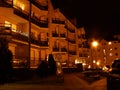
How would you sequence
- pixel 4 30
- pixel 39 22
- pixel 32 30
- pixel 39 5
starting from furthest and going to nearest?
pixel 39 5 → pixel 39 22 → pixel 32 30 → pixel 4 30

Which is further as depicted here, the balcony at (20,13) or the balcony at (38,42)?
the balcony at (38,42)

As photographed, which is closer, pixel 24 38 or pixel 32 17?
pixel 24 38

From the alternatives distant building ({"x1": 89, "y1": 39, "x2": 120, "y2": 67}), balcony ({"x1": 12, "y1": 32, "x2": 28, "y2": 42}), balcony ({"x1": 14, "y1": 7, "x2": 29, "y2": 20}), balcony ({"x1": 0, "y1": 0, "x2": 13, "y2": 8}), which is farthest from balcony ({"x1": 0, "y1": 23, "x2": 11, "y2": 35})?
distant building ({"x1": 89, "y1": 39, "x2": 120, "y2": 67})

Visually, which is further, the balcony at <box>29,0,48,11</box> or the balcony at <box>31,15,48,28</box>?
the balcony at <box>29,0,48,11</box>

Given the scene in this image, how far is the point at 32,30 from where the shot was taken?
200 ft

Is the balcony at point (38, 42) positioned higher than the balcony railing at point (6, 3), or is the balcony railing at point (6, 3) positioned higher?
the balcony railing at point (6, 3)

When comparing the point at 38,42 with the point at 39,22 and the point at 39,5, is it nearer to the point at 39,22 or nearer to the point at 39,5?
the point at 39,22

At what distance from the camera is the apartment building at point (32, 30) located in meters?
43.4

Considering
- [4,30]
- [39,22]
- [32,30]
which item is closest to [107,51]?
[39,22]

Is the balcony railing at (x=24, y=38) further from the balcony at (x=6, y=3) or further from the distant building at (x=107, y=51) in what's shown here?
the distant building at (x=107, y=51)

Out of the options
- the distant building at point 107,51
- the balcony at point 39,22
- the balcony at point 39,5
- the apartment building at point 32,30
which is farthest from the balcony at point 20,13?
the distant building at point 107,51

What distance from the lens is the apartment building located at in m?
43.4

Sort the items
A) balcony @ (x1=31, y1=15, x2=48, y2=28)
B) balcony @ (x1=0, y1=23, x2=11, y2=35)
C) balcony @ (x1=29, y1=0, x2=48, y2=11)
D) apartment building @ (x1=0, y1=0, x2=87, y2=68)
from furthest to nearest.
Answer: balcony @ (x1=29, y1=0, x2=48, y2=11) < balcony @ (x1=31, y1=15, x2=48, y2=28) < apartment building @ (x1=0, y1=0, x2=87, y2=68) < balcony @ (x1=0, y1=23, x2=11, y2=35)

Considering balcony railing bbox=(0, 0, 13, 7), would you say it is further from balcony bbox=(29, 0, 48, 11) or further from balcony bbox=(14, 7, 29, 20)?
balcony bbox=(29, 0, 48, 11)
